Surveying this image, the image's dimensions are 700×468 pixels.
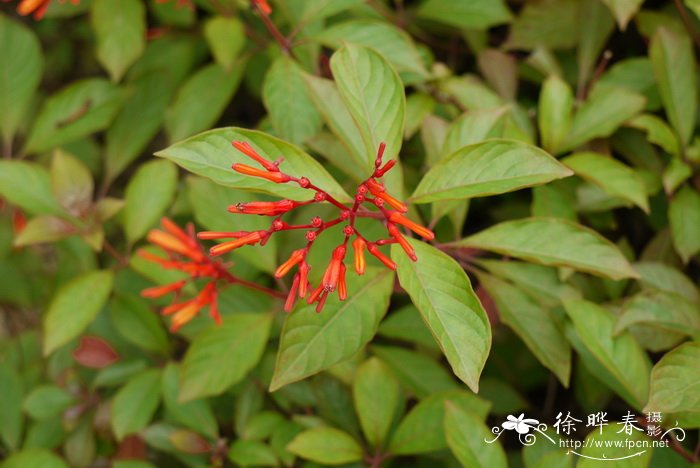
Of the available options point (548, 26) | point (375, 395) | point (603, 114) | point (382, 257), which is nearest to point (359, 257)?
point (382, 257)

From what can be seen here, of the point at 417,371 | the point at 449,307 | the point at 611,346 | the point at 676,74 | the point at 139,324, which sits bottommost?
the point at 417,371

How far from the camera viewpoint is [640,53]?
1.67 metres

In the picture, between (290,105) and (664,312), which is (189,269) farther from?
(664,312)

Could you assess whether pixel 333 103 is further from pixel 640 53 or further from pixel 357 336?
pixel 640 53

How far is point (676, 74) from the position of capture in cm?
133

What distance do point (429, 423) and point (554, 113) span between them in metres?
0.66

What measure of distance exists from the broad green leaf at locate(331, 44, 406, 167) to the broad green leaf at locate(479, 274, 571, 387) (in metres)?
0.37

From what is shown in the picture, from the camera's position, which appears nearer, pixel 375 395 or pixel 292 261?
pixel 292 261

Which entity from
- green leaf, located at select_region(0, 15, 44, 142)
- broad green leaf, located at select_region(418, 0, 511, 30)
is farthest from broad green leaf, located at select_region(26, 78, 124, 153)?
broad green leaf, located at select_region(418, 0, 511, 30)

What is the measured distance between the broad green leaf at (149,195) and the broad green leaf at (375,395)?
1.87ft

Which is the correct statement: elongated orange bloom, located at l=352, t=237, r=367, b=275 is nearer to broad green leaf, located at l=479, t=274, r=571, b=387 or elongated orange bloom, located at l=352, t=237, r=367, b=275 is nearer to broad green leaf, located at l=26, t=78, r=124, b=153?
broad green leaf, located at l=479, t=274, r=571, b=387

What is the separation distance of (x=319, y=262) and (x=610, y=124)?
649 mm

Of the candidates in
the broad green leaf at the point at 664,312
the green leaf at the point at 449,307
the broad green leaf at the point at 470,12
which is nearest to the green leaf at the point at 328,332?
the green leaf at the point at 449,307

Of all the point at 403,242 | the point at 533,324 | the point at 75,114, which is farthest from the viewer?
the point at 75,114
